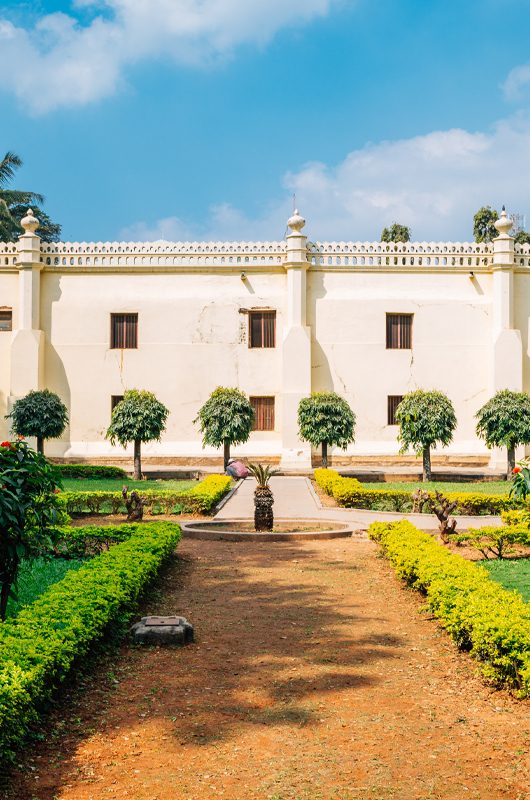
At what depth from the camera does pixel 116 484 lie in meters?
17.4

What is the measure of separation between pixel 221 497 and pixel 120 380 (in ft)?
30.7

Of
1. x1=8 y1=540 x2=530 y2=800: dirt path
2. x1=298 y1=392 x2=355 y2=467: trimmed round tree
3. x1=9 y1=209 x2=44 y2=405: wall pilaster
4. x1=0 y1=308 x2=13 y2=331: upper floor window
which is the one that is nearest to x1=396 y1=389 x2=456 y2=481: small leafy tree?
x1=298 y1=392 x2=355 y2=467: trimmed round tree

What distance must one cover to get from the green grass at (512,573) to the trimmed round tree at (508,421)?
10.3m

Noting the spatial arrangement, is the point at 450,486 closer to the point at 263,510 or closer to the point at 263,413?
the point at 263,413

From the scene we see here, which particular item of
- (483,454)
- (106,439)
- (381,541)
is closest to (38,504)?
(381,541)

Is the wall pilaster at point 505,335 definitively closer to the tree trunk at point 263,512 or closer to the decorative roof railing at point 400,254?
the decorative roof railing at point 400,254

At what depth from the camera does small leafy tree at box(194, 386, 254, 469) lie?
767 inches

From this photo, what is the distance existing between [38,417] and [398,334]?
10.4 meters

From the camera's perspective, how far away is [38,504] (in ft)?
18.9

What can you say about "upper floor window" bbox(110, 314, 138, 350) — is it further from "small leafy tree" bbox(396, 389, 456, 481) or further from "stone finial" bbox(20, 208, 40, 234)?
"small leafy tree" bbox(396, 389, 456, 481)

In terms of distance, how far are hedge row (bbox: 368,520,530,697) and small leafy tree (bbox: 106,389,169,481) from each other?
39.5ft

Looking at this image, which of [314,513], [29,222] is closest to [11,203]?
[29,222]

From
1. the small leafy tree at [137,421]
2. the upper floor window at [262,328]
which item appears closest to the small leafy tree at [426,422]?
the upper floor window at [262,328]

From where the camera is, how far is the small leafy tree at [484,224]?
3538cm
